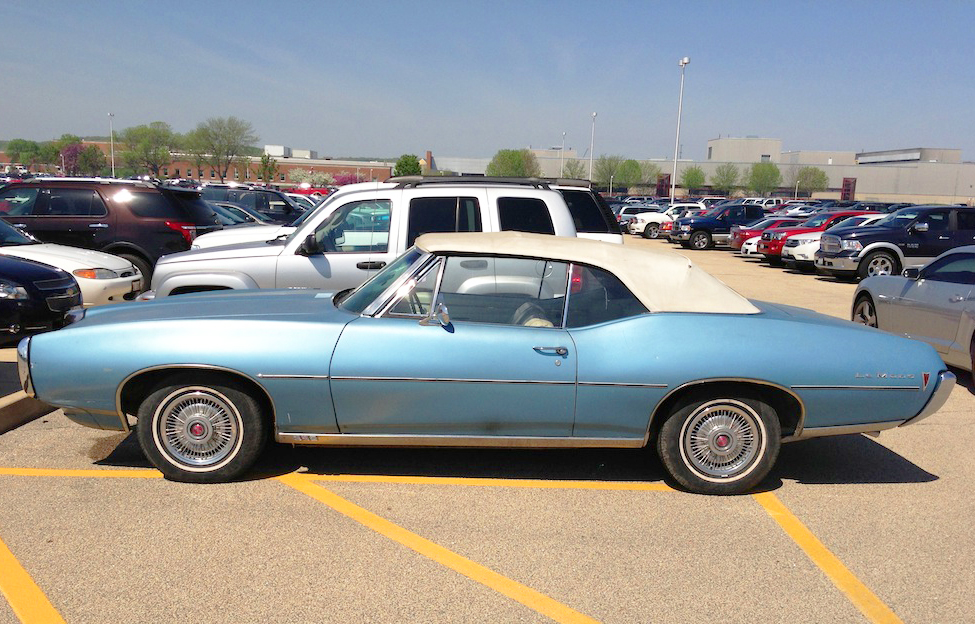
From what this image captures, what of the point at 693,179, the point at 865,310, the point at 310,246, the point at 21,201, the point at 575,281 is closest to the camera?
the point at 575,281

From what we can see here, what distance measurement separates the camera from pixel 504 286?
4641mm

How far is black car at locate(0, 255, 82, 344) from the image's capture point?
755cm

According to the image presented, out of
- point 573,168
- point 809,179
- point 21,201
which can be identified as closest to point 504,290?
point 21,201

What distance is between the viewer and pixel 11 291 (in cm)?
761

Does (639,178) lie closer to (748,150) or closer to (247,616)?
(748,150)

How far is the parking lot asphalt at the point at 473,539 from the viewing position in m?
3.34

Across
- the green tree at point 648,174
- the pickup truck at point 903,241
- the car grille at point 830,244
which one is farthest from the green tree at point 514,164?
Answer: the pickup truck at point 903,241

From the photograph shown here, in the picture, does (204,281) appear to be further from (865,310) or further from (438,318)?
(865,310)

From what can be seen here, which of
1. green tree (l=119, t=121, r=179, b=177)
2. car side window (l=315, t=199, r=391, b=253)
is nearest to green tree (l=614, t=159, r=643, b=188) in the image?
green tree (l=119, t=121, r=179, b=177)

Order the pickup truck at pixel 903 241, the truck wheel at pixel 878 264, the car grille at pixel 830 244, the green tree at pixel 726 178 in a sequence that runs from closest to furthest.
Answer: the pickup truck at pixel 903 241 → the truck wheel at pixel 878 264 → the car grille at pixel 830 244 → the green tree at pixel 726 178

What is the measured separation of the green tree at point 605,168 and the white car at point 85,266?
105 metres

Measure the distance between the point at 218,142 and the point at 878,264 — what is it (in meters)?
93.2

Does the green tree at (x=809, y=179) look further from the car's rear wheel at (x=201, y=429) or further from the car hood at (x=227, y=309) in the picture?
the car's rear wheel at (x=201, y=429)

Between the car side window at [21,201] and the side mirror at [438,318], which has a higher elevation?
the car side window at [21,201]
